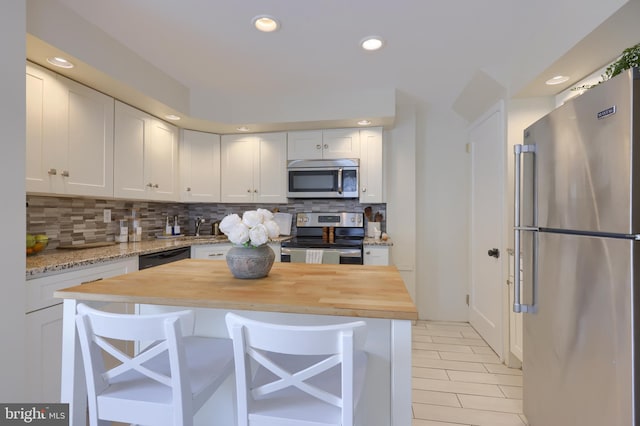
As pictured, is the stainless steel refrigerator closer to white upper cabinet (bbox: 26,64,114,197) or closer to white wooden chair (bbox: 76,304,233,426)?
white wooden chair (bbox: 76,304,233,426)

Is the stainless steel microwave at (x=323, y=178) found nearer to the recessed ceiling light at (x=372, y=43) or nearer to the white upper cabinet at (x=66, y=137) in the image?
Result: the recessed ceiling light at (x=372, y=43)

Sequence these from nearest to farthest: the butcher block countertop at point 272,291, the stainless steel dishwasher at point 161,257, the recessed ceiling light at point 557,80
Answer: the butcher block countertop at point 272,291
the recessed ceiling light at point 557,80
the stainless steel dishwasher at point 161,257

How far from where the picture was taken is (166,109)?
2.76 meters

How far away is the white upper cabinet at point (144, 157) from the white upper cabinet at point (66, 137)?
3.7 inches

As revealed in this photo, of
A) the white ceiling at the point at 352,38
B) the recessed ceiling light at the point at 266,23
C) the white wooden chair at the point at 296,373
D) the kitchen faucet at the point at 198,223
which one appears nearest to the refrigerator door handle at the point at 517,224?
the white ceiling at the point at 352,38

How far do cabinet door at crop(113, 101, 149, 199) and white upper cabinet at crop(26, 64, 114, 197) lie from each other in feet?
0.22

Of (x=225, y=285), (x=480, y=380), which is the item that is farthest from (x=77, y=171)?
(x=480, y=380)

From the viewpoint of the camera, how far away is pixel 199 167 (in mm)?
3381

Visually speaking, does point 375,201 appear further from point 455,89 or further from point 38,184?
point 38,184

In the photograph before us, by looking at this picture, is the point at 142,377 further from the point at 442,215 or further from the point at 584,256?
the point at 442,215

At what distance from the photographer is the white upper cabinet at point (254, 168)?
3.40 metres

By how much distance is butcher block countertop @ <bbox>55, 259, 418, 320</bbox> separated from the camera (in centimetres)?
100

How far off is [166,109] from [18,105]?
138 cm

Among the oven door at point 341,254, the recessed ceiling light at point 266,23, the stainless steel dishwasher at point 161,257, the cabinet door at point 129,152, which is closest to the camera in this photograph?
the recessed ceiling light at point 266,23
